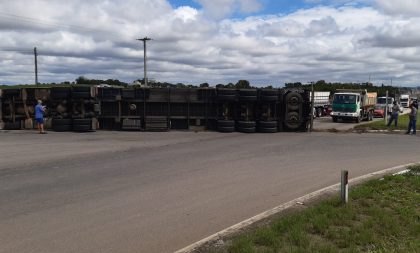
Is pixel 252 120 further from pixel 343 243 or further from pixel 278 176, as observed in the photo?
pixel 343 243

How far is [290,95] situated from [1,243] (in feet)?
62.7

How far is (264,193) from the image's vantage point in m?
8.38

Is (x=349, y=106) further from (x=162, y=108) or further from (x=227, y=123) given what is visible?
(x=162, y=108)

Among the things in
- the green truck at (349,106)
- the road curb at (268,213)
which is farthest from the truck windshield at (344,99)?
the road curb at (268,213)

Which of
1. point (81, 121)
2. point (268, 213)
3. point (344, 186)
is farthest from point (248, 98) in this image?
point (268, 213)

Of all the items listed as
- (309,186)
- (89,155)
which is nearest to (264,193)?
(309,186)

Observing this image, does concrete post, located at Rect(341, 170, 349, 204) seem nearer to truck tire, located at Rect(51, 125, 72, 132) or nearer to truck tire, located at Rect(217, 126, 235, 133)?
truck tire, located at Rect(217, 126, 235, 133)

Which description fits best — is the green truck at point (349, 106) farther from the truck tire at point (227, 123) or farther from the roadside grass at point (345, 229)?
the roadside grass at point (345, 229)

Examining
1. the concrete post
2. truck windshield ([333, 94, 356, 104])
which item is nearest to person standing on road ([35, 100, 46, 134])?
the concrete post

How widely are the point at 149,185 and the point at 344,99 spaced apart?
3156 cm

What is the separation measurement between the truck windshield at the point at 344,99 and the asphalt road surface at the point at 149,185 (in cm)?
2094

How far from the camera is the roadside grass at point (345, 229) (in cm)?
495

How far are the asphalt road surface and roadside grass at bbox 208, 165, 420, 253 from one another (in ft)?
3.04

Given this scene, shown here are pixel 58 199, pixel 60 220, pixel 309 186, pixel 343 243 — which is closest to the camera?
pixel 343 243
